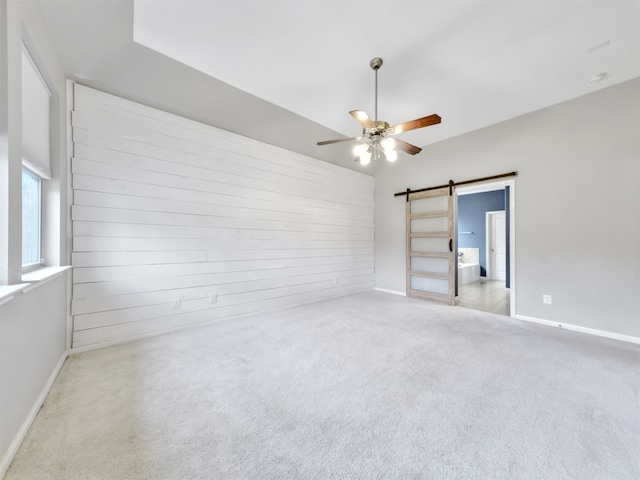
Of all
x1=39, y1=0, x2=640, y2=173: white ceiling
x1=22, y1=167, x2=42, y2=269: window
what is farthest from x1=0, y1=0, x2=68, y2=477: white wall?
x1=39, y1=0, x2=640, y2=173: white ceiling

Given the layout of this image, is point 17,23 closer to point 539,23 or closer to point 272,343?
point 272,343

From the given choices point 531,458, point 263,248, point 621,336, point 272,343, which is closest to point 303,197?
point 263,248

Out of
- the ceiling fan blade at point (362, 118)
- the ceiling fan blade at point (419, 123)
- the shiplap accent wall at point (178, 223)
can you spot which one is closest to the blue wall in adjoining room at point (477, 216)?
the shiplap accent wall at point (178, 223)

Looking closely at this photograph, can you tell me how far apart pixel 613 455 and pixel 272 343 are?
2565 mm

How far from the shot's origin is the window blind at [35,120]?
5.55 feet

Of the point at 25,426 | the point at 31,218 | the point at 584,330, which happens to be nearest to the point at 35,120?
the point at 31,218

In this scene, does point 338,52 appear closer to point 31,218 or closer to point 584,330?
point 31,218

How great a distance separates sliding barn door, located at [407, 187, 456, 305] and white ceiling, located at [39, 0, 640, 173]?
1750 mm

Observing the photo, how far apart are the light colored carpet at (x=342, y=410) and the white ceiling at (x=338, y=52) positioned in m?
2.87

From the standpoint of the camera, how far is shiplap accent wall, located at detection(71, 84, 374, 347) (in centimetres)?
253

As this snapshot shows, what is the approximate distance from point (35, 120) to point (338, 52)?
8.52ft

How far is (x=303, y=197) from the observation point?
14.7 feet

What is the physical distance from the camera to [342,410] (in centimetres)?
164

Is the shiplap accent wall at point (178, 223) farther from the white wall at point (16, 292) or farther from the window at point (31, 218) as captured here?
the white wall at point (16, 292)
